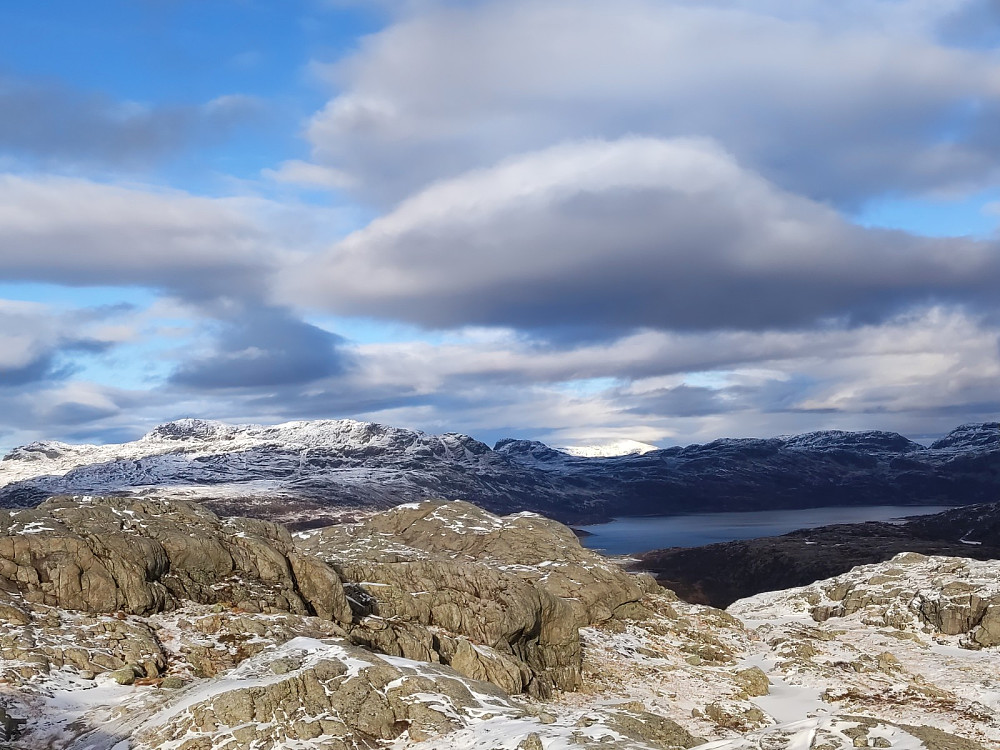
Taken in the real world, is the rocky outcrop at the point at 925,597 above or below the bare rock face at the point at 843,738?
below

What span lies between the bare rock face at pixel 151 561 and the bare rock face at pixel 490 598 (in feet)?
14.9

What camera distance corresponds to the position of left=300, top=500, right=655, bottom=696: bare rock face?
40.2 m

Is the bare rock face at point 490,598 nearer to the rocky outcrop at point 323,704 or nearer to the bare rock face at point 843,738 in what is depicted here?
the rocky outcrop at point 323,704

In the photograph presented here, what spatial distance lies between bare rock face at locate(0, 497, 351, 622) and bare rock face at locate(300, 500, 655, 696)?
4.55 meters

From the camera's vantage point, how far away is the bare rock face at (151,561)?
33.4 meters

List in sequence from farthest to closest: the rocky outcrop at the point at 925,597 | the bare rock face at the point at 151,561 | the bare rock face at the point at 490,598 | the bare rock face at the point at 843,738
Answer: the rocky outcrop at the point at 925,597
the bare rock face at the point at 490,598
the bare rock face at the point at 151,561
the bare rock face at the point at 843,738

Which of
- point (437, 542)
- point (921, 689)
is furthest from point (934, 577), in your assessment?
point (437, 542)

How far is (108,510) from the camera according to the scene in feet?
130

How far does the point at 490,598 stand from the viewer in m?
47.1

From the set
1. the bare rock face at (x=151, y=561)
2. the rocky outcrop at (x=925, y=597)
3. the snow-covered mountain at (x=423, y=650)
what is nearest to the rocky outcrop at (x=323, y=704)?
the snow-covered mountain at (x=423, y=650)

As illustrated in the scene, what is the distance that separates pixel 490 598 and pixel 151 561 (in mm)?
20194

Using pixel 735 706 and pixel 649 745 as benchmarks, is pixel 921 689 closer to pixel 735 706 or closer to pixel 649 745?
pixel 735 706

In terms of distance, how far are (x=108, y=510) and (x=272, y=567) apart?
29.8ft

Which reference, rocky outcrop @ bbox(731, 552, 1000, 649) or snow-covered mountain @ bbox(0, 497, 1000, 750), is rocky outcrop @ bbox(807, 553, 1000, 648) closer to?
rocky outcrop @ bbox(731, 552, 1000, 649)
